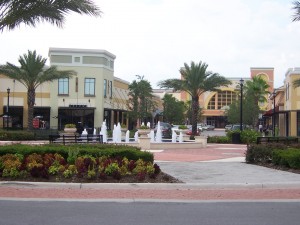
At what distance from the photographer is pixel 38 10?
17.1 meters

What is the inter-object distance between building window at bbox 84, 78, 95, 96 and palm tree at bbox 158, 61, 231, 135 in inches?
586

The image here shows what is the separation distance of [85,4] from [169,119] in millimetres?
51142

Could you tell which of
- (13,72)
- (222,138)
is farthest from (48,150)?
(13,72)

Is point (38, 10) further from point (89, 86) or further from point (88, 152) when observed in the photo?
point (89, 86)

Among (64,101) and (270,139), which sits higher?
(64,101)

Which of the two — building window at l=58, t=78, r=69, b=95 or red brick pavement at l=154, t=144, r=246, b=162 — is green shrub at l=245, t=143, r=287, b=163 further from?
building window at l=58, t=78, r=69, b=95

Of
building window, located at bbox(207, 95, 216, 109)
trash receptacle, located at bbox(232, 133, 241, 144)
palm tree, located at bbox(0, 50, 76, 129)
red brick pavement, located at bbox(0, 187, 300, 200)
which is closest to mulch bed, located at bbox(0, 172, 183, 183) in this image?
red brick pavement, located at bbox(0, 187, 300, 200)

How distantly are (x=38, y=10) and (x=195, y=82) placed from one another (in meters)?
26.9

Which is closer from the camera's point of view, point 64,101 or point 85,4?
point 85,4

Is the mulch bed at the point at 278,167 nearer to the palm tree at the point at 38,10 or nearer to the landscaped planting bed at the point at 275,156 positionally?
the landscaped planting bed at the point at 275,156
